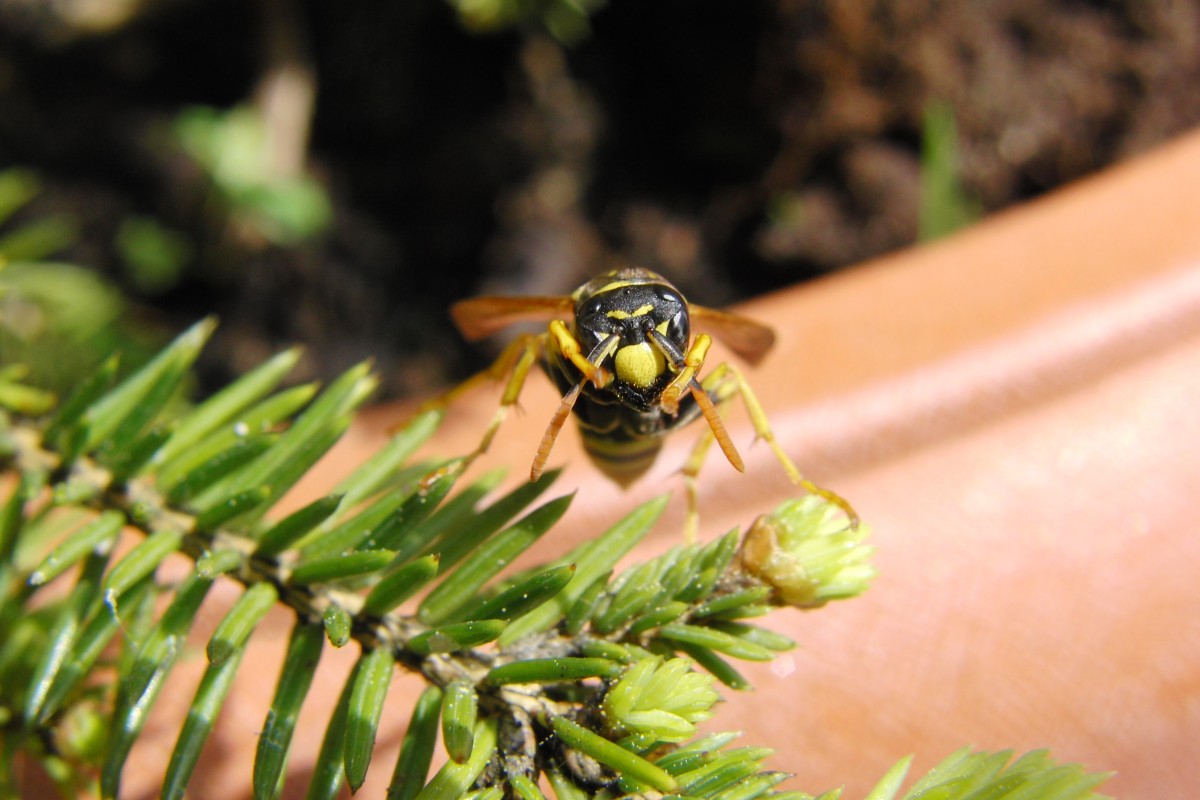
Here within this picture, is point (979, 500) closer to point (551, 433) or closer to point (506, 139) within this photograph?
point (551, 433)

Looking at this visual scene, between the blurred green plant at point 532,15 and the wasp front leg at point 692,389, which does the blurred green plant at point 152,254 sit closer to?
the blurred green plant at point 532,15

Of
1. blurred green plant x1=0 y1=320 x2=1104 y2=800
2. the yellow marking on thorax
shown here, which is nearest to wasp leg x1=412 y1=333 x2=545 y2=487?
blurred green plant x1=0 y1=320 x2=1104 y2=800

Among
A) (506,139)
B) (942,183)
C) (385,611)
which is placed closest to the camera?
(385,611)

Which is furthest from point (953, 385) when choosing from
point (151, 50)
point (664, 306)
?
point (151, 50)

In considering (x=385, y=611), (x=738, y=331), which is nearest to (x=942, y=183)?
(x=738, y=331)

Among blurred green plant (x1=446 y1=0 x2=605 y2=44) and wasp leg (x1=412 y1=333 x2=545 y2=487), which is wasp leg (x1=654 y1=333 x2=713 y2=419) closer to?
wasp leg (x1=412 y1=333 x2=545 y2=487)

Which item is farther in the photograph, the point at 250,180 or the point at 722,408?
the point at 250,180
